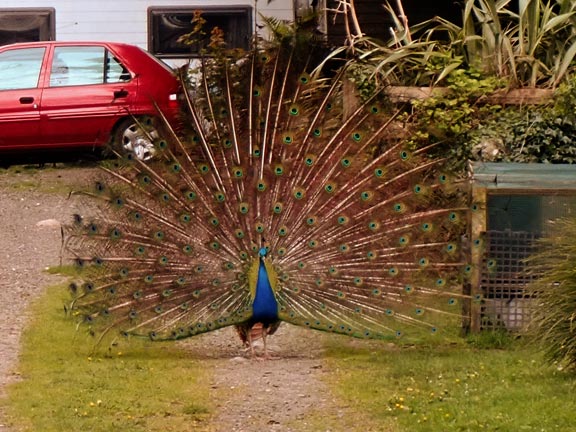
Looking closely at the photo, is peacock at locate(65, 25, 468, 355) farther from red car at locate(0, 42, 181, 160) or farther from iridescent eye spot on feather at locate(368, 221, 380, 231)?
red car at locate(0, 42, 181, 160)

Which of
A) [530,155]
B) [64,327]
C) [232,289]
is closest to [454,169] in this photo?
[530,155]

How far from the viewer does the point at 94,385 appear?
8.70 meters

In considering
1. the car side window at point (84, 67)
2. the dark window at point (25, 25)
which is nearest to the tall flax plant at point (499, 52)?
the car side window at point (84, 67)

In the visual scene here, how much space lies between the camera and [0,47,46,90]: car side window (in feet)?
60.3

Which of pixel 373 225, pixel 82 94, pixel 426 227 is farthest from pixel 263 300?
pixel 82 94

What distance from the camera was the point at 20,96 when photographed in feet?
59.7

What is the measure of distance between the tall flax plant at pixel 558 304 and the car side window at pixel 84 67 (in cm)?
1064

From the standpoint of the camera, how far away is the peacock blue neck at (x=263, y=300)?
→ 9.52 metres

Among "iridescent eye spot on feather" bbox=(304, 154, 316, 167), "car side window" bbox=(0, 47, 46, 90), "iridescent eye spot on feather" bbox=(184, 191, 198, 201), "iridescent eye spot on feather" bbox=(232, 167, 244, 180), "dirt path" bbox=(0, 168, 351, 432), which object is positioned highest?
"iridescent eye spot on feather" bbox=(304, 154, 316, 167)

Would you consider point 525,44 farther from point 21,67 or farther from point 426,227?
point 21,67

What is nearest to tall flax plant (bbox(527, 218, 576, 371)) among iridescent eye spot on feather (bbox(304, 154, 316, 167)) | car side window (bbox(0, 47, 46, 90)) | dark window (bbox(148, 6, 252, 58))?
iridescent eye spot on feather (bbox(304, 154, 316, 167))

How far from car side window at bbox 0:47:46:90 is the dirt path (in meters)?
2.90

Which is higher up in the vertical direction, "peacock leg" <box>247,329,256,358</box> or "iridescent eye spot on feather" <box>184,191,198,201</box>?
"iridescent eye spot on feather" <box>184,191,198,201</box>

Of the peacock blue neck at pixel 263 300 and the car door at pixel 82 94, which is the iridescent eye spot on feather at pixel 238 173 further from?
the car door at pixel 82 94
